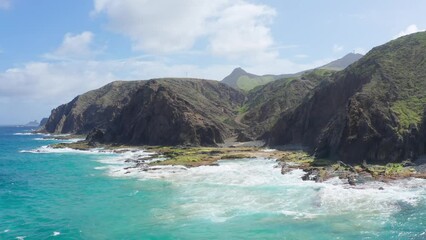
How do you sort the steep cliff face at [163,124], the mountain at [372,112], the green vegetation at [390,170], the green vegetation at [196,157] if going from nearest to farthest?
the green vegetation at [390,170] < the mountain at [372,112] < the green vegetation at [196,157] < the steep cliff face at [163,124]

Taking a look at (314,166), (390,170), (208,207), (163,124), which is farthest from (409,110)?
(163,124)

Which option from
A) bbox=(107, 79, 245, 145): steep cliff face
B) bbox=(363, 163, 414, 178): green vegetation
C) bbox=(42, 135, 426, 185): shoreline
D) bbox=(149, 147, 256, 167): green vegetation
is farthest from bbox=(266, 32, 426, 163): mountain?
bbox=(107, 79, 245, 145): steep cliff face

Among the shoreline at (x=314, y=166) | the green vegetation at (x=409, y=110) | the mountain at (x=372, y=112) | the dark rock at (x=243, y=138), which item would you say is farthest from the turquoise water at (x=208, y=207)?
the dark rock at (x=243, y=138)

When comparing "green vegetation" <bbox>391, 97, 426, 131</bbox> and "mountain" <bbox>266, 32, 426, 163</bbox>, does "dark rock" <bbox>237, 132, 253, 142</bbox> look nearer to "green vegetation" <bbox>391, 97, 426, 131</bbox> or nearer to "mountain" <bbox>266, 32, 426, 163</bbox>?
"mountain" <bbox>266, 32, 426, 163</bbox>

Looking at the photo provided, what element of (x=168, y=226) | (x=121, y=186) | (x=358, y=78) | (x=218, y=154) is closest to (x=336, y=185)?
(x=168, y=226)

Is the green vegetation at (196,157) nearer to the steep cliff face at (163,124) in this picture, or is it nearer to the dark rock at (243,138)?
the steep cliff face at (163,124)

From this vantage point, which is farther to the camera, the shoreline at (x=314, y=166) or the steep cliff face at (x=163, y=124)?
the steep cliff face at (x=163, y=124)

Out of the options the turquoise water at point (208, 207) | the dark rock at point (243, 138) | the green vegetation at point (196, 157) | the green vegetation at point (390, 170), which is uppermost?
the dark rock at point (243, 138)
